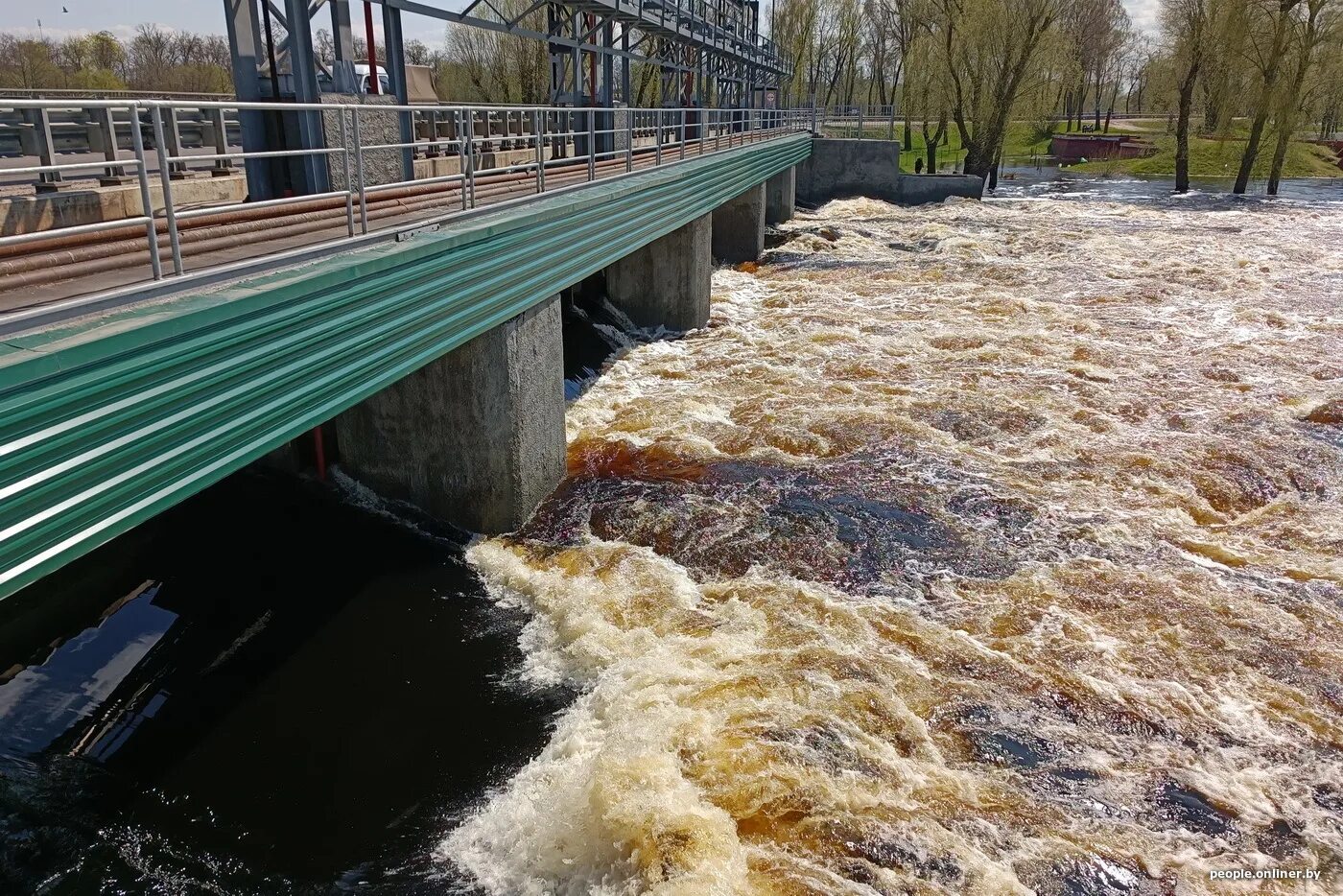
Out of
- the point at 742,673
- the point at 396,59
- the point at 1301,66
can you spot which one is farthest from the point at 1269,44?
the point at 742,673

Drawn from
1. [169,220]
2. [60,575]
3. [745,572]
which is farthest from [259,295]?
[745,572]

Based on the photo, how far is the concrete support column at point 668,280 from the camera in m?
16.8

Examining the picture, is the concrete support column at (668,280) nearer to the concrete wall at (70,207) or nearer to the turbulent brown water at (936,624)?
the turbulent brown water at (936,624)

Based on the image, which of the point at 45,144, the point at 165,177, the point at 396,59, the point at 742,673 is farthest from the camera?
the point at 396,59

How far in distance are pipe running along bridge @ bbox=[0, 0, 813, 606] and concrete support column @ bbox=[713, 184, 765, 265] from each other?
37.7 ft

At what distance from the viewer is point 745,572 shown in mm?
8156

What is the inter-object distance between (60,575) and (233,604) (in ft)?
4.19

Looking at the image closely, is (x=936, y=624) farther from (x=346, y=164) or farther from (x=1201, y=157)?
(x=1201, y=157)

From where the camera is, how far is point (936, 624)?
24.0ft

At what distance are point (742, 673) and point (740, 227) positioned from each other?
19.9 m

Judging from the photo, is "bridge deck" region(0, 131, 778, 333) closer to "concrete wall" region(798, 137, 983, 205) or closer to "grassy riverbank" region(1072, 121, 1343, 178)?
"concrete wall" region(798, 137, 983, 205)

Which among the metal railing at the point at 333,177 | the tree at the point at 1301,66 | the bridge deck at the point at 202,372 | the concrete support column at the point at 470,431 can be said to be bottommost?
the concrete support column at the point at 470,431

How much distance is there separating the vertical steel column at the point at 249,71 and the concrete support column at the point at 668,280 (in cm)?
915

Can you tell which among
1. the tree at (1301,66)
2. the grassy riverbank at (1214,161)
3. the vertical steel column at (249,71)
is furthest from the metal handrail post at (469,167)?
the grassy riverbank at (1214,161)
